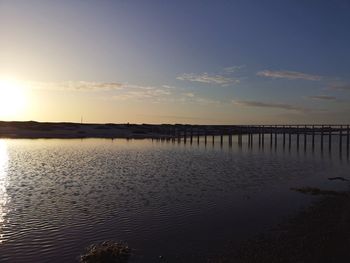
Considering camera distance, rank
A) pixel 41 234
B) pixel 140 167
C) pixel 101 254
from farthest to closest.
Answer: pixel 140 167
pixel 41 234
pixel 101 254

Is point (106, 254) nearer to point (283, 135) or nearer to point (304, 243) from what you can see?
point (304, 243)

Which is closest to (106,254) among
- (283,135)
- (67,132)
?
(283,135)

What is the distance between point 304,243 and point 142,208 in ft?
22.2

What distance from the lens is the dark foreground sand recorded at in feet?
34.2

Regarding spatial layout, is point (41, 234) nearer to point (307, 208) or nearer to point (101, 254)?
point (101, 254)

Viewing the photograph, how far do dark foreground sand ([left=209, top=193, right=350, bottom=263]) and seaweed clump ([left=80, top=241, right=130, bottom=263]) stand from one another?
2375mm

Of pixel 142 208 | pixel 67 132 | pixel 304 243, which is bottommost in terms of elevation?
pixel 304 243

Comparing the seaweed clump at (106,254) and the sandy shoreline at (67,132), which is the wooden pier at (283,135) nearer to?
the sandy shoreline at (67,132)

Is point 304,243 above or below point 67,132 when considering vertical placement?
below

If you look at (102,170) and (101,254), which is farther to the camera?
(102,170)

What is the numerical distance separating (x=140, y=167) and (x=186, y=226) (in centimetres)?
1767

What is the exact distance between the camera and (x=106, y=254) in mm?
10156

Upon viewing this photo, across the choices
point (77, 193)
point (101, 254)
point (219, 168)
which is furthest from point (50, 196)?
point (219, 168)

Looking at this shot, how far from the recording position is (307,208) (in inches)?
666
